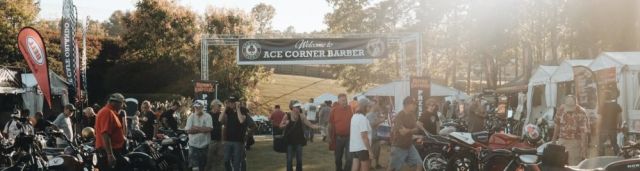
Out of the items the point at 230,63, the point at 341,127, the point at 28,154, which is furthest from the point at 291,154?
the point at 230,63

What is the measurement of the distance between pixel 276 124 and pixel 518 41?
28.0 m

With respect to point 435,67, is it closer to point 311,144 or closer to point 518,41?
point 518,41

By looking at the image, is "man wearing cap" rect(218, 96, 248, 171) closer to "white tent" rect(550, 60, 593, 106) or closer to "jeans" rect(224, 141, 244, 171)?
"jeans" rect(224, 141, 244, 171)

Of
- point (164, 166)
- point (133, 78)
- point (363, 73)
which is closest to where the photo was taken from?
point (164, 166)

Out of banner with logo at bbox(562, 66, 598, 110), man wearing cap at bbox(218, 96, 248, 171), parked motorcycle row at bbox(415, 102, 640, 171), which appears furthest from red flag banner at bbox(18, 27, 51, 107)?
banner with logo at bbox(562, 66, 598, 110)

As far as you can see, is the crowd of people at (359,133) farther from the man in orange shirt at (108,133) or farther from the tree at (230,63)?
the tree at (230,63)

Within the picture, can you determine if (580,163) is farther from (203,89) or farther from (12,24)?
(12,24)

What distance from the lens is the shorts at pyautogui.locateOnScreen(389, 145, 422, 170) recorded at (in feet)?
34.9

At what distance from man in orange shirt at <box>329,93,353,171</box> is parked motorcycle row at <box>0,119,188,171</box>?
9.71 feet

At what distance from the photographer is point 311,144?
2350cm

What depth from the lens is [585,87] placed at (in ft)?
60.3

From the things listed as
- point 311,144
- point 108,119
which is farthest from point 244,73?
point 108,119

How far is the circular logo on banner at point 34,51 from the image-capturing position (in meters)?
15.5

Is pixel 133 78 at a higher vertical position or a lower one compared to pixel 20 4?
lower
